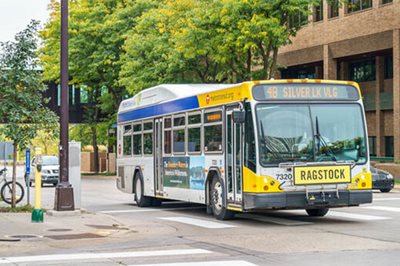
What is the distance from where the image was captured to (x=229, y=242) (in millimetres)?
13570

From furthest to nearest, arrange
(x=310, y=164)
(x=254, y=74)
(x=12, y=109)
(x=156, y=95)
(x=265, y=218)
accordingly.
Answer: (x=254, y=74) < (x=156, y=95) < (x=12, y=109) < (x=265, y=218) < (x=310, y=164)

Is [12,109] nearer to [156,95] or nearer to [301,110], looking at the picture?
[156,95]

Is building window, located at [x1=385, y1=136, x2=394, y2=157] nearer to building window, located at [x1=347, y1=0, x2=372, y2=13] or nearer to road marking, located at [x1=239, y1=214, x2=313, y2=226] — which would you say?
building window, located at [x1=347, y1=0, x2=372, y2=13]

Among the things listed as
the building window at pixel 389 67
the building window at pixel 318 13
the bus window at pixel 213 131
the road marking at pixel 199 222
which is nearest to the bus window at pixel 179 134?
the bus window at pixel 213 131

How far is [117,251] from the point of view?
12453mm

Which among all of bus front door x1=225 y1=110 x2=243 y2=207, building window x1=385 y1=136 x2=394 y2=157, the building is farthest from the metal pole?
building window x1=385 y1=136 x2=394 y2=157

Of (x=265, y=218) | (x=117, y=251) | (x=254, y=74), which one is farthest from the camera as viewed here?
(x=254, y=74)

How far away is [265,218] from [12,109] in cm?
694

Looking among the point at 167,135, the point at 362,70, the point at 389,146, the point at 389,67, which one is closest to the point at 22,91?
the point at 167,135

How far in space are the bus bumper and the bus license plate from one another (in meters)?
0.25

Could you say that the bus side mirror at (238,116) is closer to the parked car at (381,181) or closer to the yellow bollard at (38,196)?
the yellow bollard at (38,196)

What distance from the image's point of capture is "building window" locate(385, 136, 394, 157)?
48250 mm

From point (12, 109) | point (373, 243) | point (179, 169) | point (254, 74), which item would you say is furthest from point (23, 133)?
point (254, 74)

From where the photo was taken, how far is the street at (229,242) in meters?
11.3
